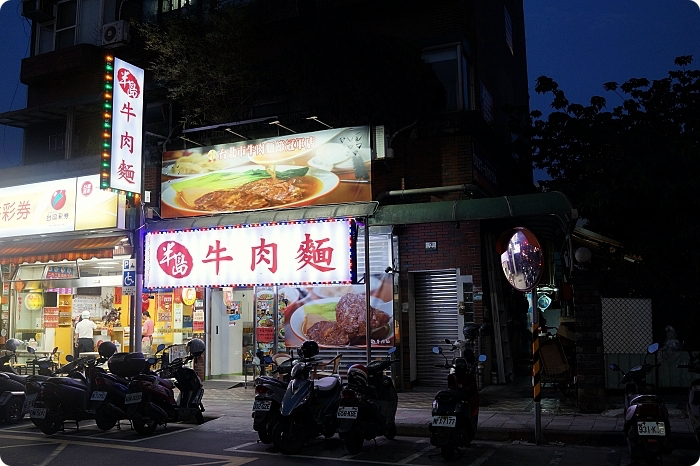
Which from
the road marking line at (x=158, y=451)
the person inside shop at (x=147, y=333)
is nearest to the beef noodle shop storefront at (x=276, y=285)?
the person inside shop at (x=147, y=333)

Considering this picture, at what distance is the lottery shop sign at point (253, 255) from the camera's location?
1324 centimetres

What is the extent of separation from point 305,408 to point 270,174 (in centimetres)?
742

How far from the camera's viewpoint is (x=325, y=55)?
1465 centimetres

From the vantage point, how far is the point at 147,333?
18000mm

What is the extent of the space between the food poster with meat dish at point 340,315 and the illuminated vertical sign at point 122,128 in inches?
195

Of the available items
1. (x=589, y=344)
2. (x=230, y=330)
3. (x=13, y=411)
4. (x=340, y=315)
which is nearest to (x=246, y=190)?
(x=340, y=315)

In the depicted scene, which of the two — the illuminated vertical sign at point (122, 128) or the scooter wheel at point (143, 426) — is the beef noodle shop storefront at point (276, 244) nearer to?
the illuminated vertical sign at point (122, 128)

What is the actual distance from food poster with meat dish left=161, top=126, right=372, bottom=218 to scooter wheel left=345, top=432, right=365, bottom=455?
640 centimetres

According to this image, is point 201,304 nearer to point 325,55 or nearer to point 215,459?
point 325,55

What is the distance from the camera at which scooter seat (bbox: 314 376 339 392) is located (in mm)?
9492

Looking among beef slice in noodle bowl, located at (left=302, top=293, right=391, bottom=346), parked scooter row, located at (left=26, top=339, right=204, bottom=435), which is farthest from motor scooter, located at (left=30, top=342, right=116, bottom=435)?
beef slice in noodle bowl, located at (left=302, top=293, right=391, bottom=346)

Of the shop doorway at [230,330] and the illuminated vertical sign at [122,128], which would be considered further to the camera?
the shop doorway at [230,330]

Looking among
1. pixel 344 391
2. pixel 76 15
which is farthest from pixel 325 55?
pixel 76 15

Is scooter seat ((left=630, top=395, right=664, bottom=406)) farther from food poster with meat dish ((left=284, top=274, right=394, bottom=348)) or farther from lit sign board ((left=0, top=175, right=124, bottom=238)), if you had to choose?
lit sign board ((left=0, top=175, right=124, bottom=238))
